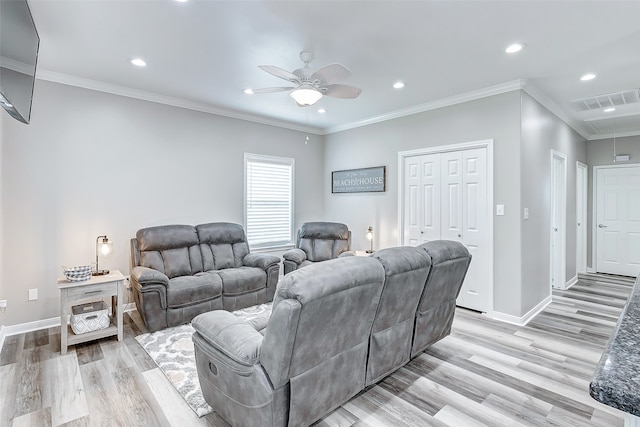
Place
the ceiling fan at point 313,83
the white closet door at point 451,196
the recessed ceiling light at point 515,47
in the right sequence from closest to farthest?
the ceiling fan at point 313,83 → the recessed ceiling light at point 515,47 → the white closet door at point 451,196

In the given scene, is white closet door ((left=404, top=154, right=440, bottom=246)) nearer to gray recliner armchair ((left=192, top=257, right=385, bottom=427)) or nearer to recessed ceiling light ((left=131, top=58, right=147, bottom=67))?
gray recliner armchair ((left=192, top=257, right=385, bottom=427))

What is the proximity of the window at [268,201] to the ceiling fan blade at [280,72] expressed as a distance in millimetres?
2547

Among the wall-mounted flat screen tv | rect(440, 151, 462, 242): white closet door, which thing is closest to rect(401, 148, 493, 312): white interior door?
rect(440, 151, 462, 242): white closet door

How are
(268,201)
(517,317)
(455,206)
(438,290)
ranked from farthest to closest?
(268,201), (455,206), (517,317), (438,290)

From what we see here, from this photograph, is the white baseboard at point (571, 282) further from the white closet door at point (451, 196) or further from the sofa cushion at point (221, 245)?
the sofa cushion at point (221, 245)

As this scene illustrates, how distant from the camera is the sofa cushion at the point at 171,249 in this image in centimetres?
385

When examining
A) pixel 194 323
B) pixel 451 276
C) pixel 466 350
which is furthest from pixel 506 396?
pixel 194 323

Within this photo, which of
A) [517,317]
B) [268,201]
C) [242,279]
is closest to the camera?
[517,317]

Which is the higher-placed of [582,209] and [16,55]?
[16,55]

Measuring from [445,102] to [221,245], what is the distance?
363 cm

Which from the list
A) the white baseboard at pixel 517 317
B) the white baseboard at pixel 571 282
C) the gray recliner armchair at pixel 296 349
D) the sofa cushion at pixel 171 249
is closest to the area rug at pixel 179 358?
the gray recliner armchair at pixel 296 349

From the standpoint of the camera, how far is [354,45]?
2.88m

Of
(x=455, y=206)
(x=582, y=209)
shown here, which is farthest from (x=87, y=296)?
(x=582, y=209)

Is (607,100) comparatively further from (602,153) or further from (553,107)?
(602,153)
